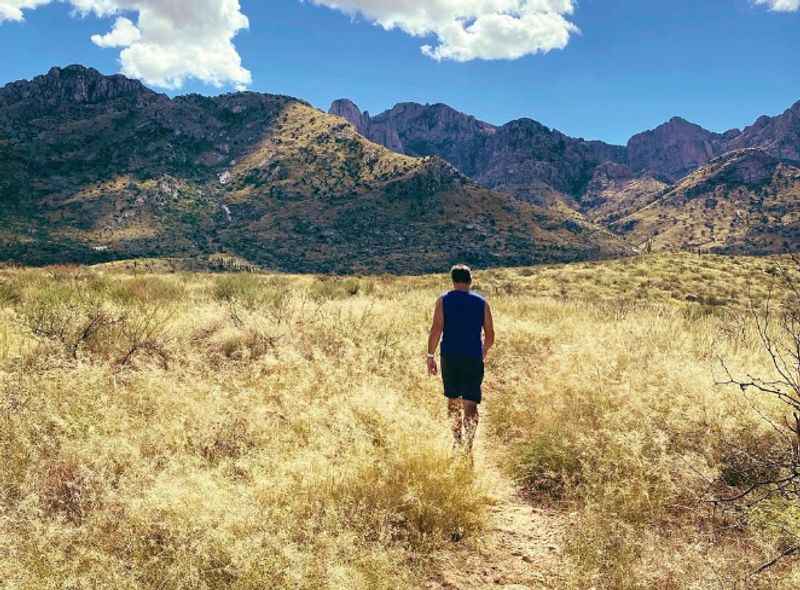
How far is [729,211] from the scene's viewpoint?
15300 centimetres

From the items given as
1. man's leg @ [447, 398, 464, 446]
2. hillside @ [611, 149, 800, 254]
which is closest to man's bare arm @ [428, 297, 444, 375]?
man's leg @ [447, 398, 464, 446]

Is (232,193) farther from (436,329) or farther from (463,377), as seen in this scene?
(463,377)

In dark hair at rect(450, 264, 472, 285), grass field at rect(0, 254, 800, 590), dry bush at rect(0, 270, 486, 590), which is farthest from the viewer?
dark hair at rect(450, 264, 472, 285)

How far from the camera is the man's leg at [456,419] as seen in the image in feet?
17.2

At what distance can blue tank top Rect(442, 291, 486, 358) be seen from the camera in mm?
5641

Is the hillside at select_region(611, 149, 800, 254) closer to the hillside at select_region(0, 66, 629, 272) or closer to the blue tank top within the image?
the hillside at select_region(0, 66, 629, 272)

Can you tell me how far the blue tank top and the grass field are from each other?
33.7 inches

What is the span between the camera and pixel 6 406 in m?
4.71

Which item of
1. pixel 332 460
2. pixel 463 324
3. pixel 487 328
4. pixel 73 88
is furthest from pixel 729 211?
pixel 73 88

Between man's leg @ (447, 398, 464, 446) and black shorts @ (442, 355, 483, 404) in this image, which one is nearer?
man's leg @ (447, 398, 464, 446)

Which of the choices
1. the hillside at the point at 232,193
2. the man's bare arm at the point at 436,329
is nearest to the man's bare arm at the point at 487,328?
the man's bare arm at the point at 436,329

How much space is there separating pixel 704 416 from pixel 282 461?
4.50 m

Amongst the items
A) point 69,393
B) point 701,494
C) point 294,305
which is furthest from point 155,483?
point 294,305

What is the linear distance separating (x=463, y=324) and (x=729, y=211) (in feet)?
597
